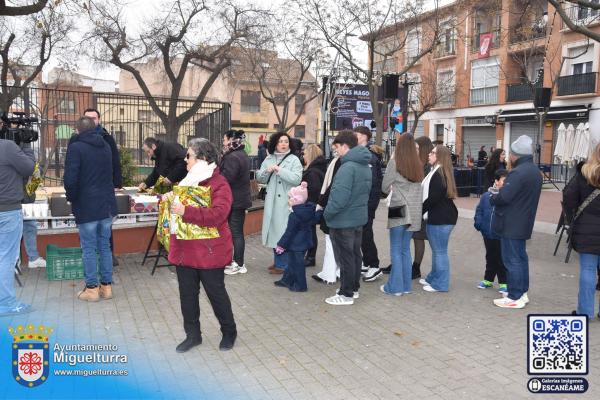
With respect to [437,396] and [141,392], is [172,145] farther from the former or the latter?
[437,396]

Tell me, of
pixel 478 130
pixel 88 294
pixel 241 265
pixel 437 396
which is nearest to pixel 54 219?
pixel 88 294

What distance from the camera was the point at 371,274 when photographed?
22.9 ft

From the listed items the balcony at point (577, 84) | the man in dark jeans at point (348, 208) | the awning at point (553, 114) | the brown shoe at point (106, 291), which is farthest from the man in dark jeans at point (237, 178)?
the balcony at point (577, 84)

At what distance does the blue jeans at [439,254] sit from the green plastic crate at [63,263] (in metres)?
4.29

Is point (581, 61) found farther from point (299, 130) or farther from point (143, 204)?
point (299, 130)

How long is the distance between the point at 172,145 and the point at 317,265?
270 centimetres

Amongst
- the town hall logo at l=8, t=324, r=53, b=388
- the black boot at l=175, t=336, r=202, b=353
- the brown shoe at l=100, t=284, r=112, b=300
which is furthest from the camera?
the brown shoe at l=100, t=284, r=112, b=300

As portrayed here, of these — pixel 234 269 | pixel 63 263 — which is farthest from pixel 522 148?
pixel 63 263

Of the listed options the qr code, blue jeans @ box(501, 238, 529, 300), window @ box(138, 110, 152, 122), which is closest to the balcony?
window @ box(138, 110, 152, 122)

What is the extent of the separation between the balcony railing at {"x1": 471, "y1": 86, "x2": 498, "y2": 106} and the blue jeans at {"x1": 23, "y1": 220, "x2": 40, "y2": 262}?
31.7 metres

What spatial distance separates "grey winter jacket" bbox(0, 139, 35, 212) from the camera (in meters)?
5.16

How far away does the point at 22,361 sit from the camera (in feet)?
13.1

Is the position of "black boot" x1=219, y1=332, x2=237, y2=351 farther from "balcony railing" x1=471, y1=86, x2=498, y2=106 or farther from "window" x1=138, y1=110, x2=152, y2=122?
"balcony railing" x1=471, y1=86, x2=498, y2=106

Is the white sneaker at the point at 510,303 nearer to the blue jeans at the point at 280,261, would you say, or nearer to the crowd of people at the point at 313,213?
the crowd of people at the point at 313,213
